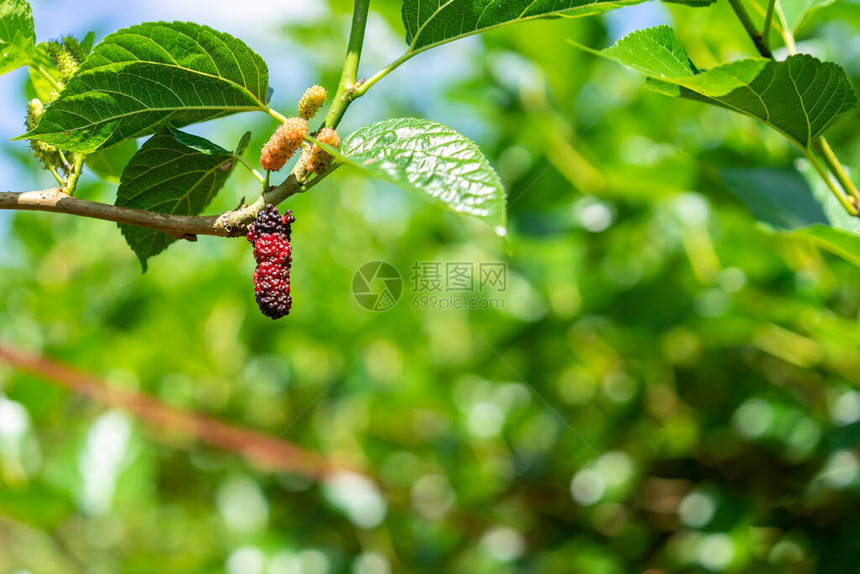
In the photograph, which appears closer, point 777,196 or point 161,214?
point 161,214

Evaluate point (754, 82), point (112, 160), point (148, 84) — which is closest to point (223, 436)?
point (112, 160)

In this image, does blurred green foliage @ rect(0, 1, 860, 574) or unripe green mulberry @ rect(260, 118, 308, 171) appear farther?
blurred green foliage @ rect(0, 1, 860, 574)

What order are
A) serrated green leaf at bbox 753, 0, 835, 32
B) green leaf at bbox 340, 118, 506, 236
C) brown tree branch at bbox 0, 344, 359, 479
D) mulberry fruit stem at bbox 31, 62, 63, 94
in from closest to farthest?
1. green leaf at bbox 340, 118, 506, 236
2. mulberry fruit stem at bbox 31, 62, 63, 94
3. serrated green leaf at bbox 753, 0, 835, 32
4. brown tree branch at bbox 0, 344, 359, 479

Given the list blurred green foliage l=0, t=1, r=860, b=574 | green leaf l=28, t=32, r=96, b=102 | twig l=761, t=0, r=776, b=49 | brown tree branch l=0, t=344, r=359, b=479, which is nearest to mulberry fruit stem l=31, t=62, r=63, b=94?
green leaf l=28, t=32, r=96, b=102

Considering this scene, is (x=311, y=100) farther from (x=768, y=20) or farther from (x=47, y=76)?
(x=768, y=20)

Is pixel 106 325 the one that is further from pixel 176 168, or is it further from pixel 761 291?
pixel 761 291

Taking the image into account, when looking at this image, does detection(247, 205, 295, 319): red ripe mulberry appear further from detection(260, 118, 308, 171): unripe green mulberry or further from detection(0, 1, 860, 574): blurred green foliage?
detection(0, 1, 860, 574): blurred green foliage

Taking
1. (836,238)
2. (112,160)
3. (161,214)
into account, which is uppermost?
(112,160)

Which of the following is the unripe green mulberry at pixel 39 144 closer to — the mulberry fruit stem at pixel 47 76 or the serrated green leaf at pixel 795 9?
the mulberry fruit stem at pixel 47 76
